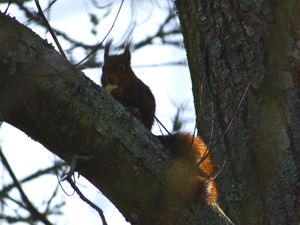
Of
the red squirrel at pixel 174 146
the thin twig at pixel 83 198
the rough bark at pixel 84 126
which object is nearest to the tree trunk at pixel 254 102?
the red squirrel at pixel 174 146

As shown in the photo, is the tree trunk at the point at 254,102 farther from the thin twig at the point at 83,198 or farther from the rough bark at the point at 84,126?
the thin twig at the point at 83,198

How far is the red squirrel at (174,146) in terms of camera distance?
6.07ft

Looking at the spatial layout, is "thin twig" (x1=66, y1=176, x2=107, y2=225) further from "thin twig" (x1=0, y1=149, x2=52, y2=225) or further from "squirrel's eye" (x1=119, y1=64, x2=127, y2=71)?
"squirrel's eye" (x1=119, y1=64, x2=127, y2=71)

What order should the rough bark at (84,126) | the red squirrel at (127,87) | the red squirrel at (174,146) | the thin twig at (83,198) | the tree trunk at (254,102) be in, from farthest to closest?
the red squirrel at (127,87), the tree trunk at (254,102), the red squirrel at (174,146), the rough bark at (84,126), the thin twig at (83,198)

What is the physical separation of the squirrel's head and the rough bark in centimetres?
123

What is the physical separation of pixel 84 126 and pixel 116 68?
1.38m

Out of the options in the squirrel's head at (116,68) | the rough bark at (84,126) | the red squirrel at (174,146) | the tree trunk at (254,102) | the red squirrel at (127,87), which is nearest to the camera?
the rough bark at (84,126)

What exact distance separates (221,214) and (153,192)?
0.22m

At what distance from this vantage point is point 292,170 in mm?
2201

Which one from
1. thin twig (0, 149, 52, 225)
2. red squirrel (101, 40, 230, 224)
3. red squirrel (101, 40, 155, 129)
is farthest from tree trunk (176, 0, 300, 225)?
thin twig (0, 149, 52, 225)

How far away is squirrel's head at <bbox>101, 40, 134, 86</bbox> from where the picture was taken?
310 centimetres

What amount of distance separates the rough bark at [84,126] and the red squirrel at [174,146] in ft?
0.09

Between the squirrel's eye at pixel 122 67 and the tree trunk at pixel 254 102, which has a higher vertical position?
the squirrel's eye at pixel 122 67

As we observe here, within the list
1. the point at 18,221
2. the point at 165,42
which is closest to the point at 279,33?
the point at 18,221
